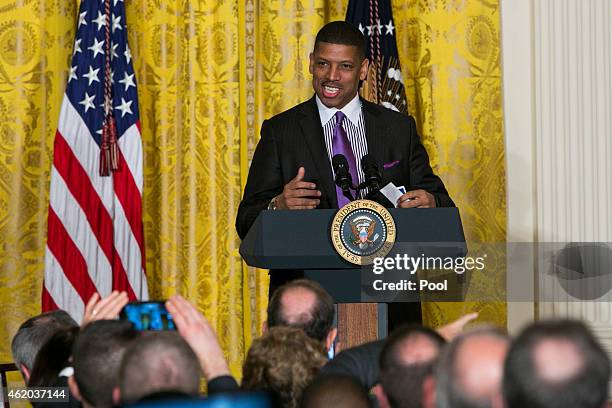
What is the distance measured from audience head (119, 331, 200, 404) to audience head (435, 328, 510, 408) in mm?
529

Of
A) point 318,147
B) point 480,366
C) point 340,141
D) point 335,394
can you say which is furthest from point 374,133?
point 480,366

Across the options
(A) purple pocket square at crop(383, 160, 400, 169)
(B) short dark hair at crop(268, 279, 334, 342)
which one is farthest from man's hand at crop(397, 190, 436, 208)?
(B) short dark hair at crop(268, 279, 334, 342)

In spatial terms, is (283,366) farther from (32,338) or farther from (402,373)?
(32,338)

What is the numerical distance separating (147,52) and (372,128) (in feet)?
7.85

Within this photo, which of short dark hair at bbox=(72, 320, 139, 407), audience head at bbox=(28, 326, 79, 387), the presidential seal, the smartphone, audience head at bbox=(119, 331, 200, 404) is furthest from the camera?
the presidential seal

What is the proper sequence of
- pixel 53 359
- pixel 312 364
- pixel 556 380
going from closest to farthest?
pixel 556 380 → pixel 312 364 → pixel 53 359

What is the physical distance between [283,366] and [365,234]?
1.28m

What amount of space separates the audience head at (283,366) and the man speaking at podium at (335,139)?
81.6 inches

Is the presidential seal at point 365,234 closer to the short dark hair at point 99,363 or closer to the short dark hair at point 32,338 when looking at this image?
the short dark hair at point 32,338

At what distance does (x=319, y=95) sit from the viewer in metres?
4.86

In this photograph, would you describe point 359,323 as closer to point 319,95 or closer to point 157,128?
point 319,95

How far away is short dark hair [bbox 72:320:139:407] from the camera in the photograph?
7.93 feet

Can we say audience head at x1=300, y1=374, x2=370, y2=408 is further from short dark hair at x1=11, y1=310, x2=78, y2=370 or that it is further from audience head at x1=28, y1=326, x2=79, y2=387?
short dark hair at x1=11, y1=310, x2=78, y2=370

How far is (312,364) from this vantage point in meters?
2.56
